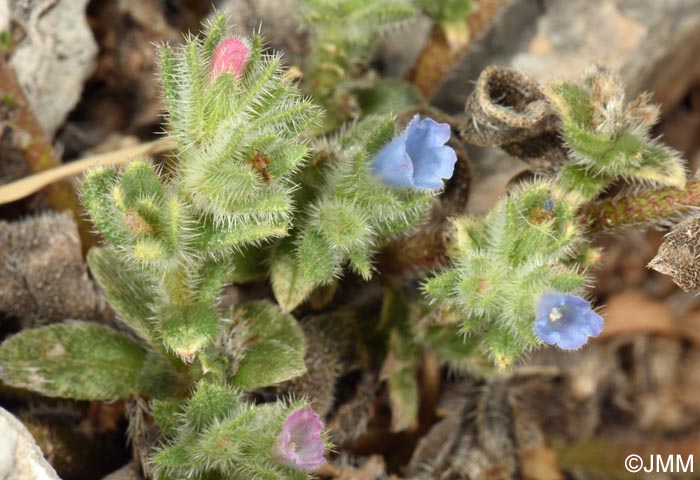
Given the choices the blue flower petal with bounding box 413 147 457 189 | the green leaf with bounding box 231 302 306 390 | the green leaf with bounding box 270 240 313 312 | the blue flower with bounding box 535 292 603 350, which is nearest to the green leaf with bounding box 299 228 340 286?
the green leaf with bounding box 270 240 313 312

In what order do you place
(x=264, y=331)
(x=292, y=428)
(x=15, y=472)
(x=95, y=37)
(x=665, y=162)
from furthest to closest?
(x=95, y=37)
(x=264, y=331)
(x=665, y=162)
(x=292, y=428)
(x=15, y=472)

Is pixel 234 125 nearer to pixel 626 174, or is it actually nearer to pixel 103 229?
pixel 103 229

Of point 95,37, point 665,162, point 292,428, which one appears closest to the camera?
point 292,428

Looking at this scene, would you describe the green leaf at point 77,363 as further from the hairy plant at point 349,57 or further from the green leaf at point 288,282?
the hairy plant at point 349,57

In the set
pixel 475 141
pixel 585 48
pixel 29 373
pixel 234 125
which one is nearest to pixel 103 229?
pixel 234 125

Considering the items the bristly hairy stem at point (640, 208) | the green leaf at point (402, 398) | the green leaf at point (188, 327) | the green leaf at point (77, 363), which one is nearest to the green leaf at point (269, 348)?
the green leaf at point (188, 327)

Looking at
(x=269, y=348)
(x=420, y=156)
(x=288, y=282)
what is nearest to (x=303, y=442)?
(x=269, y=348)

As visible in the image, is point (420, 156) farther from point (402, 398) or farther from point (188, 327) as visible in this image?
point (402, 398)

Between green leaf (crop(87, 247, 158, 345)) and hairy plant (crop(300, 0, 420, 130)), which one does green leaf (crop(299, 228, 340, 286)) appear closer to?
green leaf (crop(87, 247, 158, 345))
